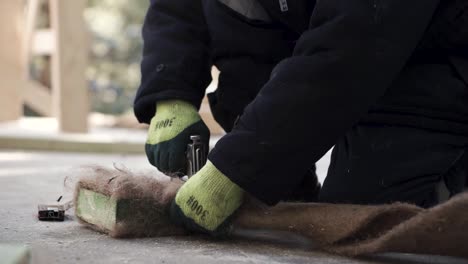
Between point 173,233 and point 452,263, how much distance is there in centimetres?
42

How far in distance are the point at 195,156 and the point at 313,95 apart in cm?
28

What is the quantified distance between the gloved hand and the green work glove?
0.57 feet

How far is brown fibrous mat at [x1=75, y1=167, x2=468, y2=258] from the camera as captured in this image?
3.40 feet

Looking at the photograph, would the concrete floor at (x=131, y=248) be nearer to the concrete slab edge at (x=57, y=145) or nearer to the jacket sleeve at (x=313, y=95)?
the jacket sleeve at (x=313, y=95)

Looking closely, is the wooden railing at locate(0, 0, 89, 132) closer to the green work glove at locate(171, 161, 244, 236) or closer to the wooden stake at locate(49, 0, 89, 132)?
the wooden stake at locate(49, 0, 89, 132)

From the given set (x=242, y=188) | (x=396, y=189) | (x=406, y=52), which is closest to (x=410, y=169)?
(x=396, y=189)

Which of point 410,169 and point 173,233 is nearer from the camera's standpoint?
point 173,233

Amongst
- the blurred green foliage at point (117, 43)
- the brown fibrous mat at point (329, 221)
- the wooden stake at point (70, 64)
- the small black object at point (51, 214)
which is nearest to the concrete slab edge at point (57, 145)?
the wooden stake at point (70, 64)

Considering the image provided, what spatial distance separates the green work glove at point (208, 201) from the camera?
3.81 feet

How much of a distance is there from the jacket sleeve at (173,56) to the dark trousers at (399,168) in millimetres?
306

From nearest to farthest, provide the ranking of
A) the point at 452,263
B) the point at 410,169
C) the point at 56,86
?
the point at 452,263
the point at 410,169
the point at 56,86

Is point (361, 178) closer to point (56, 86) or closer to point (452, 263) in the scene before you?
point (452, 263)

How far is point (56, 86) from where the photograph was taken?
3.71 meters

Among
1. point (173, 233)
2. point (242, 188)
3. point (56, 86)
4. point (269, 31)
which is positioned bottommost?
point (56, 86)
